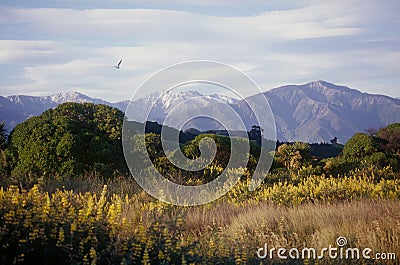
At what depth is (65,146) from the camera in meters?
11.4

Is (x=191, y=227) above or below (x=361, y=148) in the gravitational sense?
below

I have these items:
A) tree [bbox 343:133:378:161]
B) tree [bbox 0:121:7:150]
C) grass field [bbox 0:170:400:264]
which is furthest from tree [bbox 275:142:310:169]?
tree [bbox 0:121:7:150]

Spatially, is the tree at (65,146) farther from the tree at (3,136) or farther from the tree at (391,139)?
the tree at (391,139)

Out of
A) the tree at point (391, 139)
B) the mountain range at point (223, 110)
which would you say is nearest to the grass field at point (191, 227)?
the mountain range at point (223, 110)

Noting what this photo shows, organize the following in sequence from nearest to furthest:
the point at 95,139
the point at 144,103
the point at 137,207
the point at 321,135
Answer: the point at 137,207
the point at 144,103
the point at 95,139
the point at 321,135

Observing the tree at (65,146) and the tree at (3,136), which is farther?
the tree at (3,136)

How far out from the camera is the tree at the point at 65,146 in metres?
11.4

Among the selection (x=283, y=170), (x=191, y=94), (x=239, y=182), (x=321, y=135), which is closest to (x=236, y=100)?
(x=191, y=94)

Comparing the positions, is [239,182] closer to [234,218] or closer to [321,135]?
[234,218]

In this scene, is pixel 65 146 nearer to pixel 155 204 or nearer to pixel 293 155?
pixel 155 204

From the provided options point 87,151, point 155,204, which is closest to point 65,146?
point 87,151

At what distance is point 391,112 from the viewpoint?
176m

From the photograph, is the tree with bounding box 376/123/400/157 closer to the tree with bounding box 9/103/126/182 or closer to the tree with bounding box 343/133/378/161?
the tree with bounding box 343/133/378/161

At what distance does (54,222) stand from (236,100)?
22.9 ft
